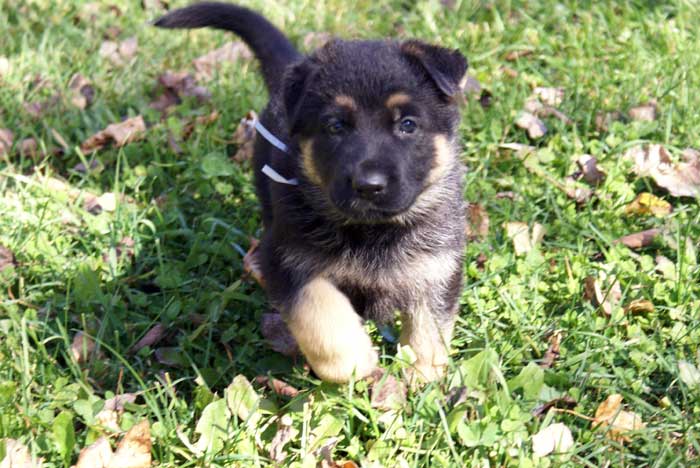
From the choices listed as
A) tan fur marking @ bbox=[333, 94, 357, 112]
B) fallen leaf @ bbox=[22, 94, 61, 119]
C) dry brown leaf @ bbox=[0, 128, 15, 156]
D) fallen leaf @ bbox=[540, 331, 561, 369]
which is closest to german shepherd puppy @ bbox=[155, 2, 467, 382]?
tan fur marking @ bbox=[333, 94, 357, 112]

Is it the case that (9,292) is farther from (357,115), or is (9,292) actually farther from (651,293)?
(651,293)

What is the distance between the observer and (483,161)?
4152 mm

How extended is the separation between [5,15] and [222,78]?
5.21 feet

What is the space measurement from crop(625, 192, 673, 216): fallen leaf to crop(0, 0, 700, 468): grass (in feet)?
0.15

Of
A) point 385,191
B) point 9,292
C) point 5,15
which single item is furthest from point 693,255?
point 5,15

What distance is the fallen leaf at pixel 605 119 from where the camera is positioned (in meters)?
4.30

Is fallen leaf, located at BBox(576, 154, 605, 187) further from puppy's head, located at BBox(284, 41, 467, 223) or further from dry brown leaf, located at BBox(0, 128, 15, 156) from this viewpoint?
dry brown leaf, located at BBox(0, 128, 15, 156)

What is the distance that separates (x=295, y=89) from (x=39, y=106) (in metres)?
2.29

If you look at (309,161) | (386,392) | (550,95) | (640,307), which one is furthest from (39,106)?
(640,307)

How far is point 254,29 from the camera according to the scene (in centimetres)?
391

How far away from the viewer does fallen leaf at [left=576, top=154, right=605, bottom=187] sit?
4035 mm

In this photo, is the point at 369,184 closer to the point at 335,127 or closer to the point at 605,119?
the point at 335,127

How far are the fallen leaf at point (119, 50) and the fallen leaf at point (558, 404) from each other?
11.0ft

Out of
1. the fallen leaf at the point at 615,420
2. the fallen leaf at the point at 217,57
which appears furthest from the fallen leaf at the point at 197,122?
the fallen leaf at the point at 615,420
